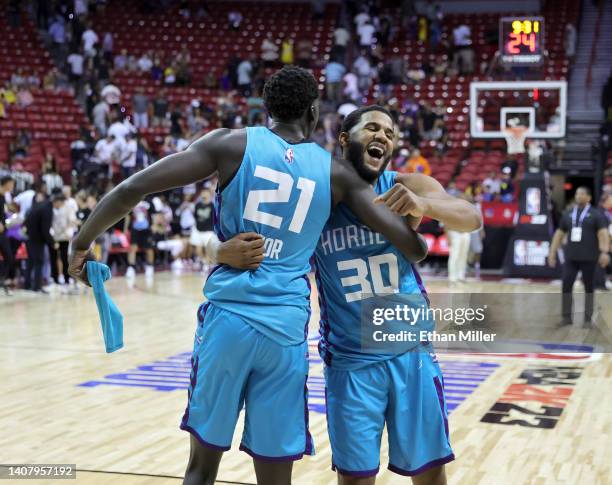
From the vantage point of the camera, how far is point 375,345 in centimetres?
309

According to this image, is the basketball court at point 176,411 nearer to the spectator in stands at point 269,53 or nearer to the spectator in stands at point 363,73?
the spectator in stands at point 363,73

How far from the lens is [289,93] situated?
289 cm

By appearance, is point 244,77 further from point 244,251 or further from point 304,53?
point 244,251

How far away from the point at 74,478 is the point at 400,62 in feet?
63.9

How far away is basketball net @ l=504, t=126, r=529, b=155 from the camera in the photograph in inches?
656

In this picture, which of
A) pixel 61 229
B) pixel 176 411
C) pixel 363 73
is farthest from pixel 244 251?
pixel 363 73

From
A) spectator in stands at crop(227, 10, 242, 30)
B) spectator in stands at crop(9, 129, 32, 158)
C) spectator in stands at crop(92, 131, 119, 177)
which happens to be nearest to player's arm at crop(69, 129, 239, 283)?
spectator in stands at crop(92, 131, 119, 177)

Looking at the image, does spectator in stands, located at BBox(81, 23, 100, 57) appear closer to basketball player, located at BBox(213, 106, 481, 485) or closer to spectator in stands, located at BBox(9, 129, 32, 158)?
spectator in stands, located at BBox(9, 129, 32, 158)

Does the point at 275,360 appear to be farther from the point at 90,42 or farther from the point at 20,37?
the point at 20,37

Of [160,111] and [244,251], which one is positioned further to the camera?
[160,111]

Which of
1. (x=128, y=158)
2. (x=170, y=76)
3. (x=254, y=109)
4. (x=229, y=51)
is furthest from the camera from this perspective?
(x=229, y=51)

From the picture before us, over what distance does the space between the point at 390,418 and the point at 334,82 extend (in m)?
19.3

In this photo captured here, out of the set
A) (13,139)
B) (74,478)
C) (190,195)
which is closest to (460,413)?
(74,478)

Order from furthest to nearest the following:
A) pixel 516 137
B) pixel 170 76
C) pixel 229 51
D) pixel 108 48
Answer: pixel 229 51 → pixel 108 48 → pixel 170 76 → pixel 516 137
